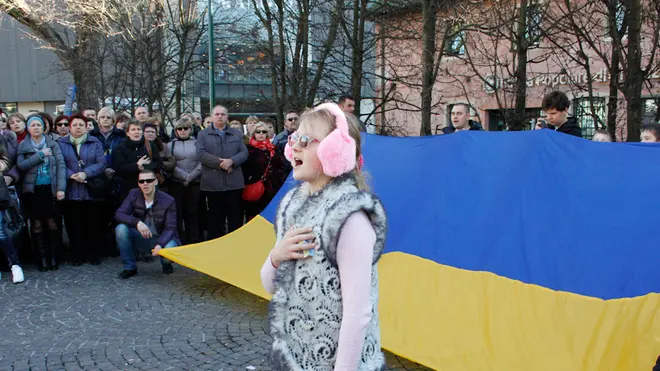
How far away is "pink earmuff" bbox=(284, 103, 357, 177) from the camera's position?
1.98 meters

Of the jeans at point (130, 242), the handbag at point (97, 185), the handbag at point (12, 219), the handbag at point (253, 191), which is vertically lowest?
the jeans at point (130, 242)

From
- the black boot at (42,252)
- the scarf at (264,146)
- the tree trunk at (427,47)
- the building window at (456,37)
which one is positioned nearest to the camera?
the black boot at (42,252)

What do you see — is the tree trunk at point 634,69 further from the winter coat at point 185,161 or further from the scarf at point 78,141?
→ the scarf at point 78,141

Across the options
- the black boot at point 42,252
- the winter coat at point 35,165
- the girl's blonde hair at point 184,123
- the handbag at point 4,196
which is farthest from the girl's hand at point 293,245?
the girl's blonde hair at point 184,123

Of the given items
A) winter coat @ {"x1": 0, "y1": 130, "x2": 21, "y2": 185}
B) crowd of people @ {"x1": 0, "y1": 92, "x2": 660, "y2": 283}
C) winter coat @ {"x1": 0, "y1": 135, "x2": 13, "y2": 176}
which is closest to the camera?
winter coat @ {"x1": 0, "y1": 135, "x2": 13, "y2": 176}

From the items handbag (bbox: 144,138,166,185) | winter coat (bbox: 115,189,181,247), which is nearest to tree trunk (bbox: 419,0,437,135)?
handbag (bbox: 144,138,166,185)

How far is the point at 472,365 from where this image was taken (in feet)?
12.6

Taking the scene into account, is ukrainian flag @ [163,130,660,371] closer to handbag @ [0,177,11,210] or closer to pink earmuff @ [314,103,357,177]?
pink earmuff @ [314,103,357,177]

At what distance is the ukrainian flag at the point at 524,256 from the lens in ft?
11.7

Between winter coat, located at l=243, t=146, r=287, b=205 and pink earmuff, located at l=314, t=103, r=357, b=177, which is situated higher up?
pink earmuff, located at l=314, t=103, r=357, b=177

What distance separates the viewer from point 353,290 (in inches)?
74.2

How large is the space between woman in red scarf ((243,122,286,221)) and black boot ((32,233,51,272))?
2.47 metres

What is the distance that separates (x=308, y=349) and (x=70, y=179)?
20.5 feet

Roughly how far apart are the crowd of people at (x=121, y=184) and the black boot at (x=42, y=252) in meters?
0.01
